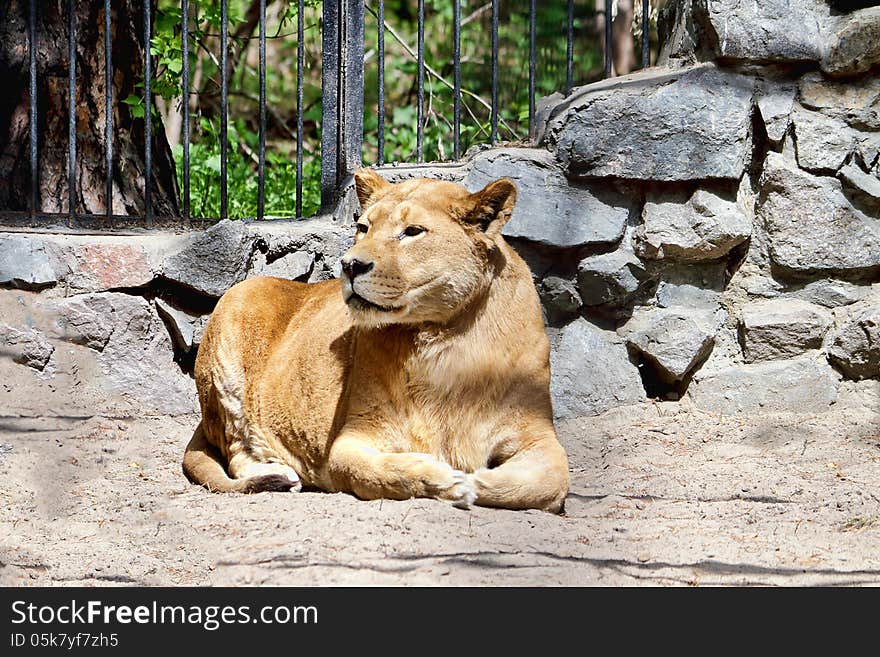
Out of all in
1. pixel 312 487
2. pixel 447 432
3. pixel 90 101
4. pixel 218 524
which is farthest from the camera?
pixel 90 101

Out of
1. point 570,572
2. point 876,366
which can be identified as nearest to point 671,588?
point 570,572

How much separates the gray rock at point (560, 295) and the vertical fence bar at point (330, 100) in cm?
132

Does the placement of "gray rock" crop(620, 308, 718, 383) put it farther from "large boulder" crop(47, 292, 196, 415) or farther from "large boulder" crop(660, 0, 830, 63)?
"large boulder" crop(47, 292, 196, 415)

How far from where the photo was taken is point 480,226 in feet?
15.2

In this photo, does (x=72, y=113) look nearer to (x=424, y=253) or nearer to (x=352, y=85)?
(x=352, y=85)

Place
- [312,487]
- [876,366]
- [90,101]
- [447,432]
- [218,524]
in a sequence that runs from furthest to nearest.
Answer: [90,101], [876,366], [312,487], [447,432], [218,524]

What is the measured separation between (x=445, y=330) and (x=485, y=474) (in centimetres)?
64

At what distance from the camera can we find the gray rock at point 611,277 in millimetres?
5793

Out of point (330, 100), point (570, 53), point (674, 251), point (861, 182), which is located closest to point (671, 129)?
point (674, 251)

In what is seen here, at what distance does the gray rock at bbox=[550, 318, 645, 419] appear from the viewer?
5.86 m

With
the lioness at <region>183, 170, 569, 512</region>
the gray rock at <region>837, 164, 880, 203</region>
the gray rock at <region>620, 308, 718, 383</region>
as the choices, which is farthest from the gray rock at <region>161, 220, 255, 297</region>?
the gray rock at <region>837, 164, 880, 203</region>

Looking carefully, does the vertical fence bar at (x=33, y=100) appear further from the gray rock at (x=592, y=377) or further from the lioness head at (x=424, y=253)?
the gray rock at (x=592, y=377)

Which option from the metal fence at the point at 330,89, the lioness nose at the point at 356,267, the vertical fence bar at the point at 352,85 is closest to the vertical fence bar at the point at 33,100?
the metal fence at the point at 330,89

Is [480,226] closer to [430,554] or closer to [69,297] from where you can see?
[430,554]
